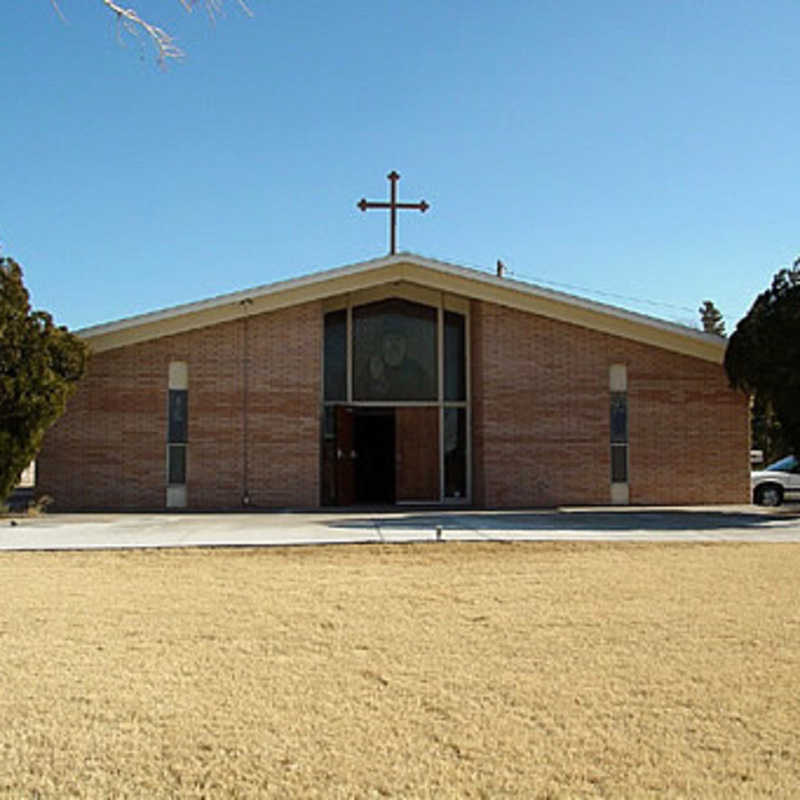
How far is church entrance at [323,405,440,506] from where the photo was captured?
20.6 meters

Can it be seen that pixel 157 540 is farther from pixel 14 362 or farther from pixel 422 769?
pixel 422 769

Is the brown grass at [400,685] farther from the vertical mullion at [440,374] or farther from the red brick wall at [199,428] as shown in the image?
the vertical mullion at [440,374]

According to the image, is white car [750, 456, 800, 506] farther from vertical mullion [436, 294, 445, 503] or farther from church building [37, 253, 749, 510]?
vertical mullion [436, 294, 445, 503]

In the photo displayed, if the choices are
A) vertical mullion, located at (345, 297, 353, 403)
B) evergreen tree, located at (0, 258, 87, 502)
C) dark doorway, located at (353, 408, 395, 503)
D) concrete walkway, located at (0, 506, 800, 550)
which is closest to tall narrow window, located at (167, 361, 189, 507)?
concrete walkway, located at (0, 506, 800, 550)

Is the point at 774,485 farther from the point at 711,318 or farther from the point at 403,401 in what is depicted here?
the point at 711,318

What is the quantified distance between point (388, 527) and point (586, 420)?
23.9 feet

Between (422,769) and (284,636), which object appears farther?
(284,636)

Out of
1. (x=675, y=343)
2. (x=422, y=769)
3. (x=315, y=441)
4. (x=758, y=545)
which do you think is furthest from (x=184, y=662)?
(x=675, y=343)

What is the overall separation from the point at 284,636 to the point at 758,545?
7.91 m

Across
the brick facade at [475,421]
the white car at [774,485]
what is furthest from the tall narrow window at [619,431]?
the white car at [774,485]

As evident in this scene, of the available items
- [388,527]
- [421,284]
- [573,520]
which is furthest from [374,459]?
[388,527]

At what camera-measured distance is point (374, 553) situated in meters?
11.7

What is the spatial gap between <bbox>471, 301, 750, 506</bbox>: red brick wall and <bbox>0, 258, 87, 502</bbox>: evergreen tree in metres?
8.53

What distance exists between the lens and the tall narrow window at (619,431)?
20641mm
